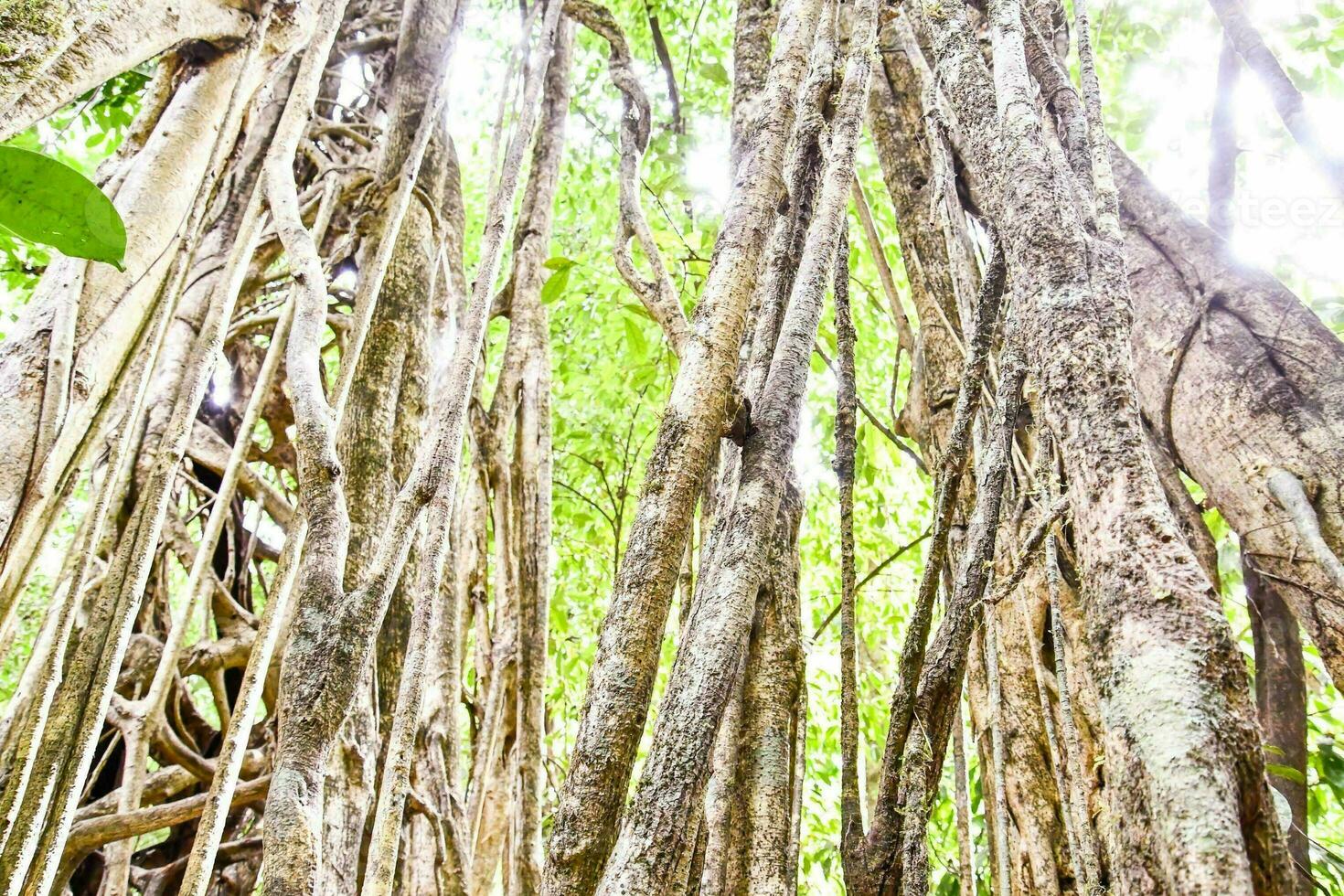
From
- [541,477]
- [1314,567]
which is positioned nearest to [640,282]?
[541,477]

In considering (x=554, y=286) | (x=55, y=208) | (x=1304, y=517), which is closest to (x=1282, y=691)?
(x=1304, y=517)

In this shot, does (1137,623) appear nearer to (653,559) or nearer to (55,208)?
(653,559)

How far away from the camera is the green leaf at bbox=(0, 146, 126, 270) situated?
0.52m

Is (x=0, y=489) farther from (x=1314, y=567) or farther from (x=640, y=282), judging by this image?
(x=1314, y=567)

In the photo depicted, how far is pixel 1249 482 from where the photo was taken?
1.44 meters

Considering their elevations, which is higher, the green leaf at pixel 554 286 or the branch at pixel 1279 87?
the branch at pixel 1279 87

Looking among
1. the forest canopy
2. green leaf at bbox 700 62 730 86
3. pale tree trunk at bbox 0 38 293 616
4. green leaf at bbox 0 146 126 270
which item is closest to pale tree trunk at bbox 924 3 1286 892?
the forest canopy

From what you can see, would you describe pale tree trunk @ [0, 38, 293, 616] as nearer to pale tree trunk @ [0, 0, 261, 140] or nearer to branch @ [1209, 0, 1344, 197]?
pale tree trunk @ [0, 0, 261, 140]

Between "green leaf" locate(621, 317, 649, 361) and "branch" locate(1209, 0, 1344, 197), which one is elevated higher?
"branch" locate(1209, 0, 1344, 197)

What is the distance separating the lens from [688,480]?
95 centimetres

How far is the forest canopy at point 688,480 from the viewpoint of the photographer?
30.0 inches

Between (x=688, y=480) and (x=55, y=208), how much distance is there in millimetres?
600

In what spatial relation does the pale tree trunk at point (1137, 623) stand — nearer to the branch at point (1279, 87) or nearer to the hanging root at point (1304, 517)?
the hanging root at point (1304, 517)

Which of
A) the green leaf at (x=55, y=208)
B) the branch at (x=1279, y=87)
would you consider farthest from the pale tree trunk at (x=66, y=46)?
the branch at (x=1279, y=87)
